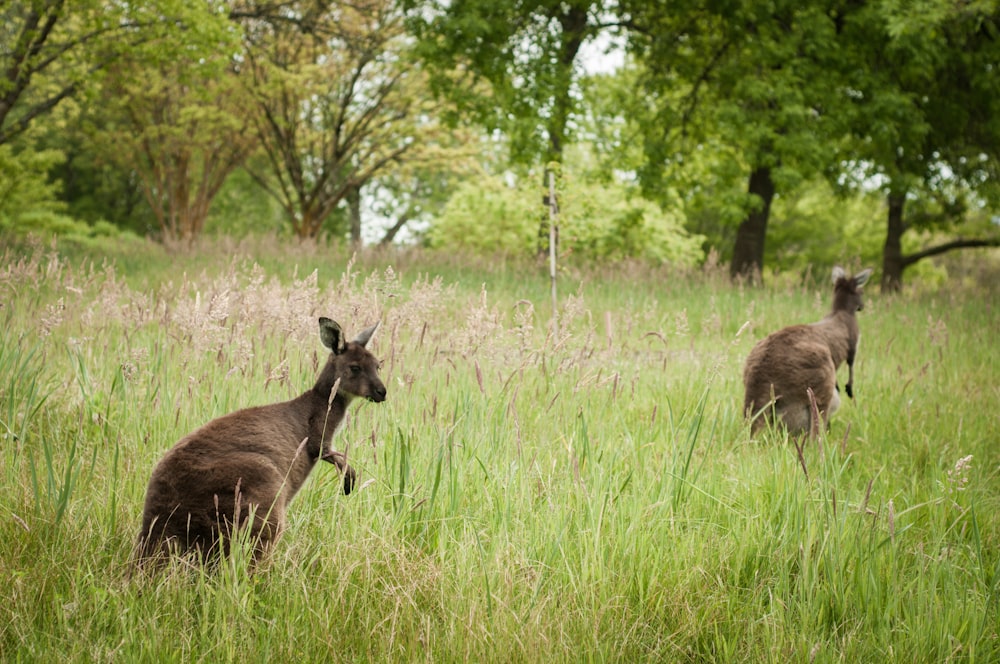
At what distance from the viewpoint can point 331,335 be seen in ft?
12.8

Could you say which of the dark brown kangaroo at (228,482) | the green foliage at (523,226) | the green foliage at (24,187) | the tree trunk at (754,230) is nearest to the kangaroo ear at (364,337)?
the dark brown kangaroo at (228,482)

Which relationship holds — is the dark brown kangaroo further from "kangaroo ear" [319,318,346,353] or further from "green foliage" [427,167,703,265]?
"green foliage" [427,167,703,265]

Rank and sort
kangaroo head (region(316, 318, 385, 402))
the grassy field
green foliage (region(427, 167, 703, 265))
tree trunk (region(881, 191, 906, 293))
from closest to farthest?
the grassy field, kangaroo head (region(316, 318, 385, 402)), tree trunk (region(881, 191, 906, 293)), green foliage (region(427, 167, 703, 265))

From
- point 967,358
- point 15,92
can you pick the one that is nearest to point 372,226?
point 15,92

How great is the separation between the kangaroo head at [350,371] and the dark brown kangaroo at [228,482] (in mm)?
360

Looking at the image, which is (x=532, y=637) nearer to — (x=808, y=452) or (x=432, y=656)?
(x=432, y=656)

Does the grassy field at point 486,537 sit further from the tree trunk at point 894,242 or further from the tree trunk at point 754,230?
the tree trunk at point 894,242

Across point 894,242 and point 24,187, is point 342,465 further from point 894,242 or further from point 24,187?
point 24,187

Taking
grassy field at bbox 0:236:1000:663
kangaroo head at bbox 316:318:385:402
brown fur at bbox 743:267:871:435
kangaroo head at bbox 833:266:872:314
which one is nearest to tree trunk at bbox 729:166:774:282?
kangaroo head at bbox 833:266:872:314

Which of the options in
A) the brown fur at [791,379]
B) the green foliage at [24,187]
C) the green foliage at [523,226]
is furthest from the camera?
the green foliage at [523,226]

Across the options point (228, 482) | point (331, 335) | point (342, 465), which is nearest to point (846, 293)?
point (331, 335)

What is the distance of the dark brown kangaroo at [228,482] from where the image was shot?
296 cm

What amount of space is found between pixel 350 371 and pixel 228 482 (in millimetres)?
1077

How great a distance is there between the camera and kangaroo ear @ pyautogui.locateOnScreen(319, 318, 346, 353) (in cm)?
379
